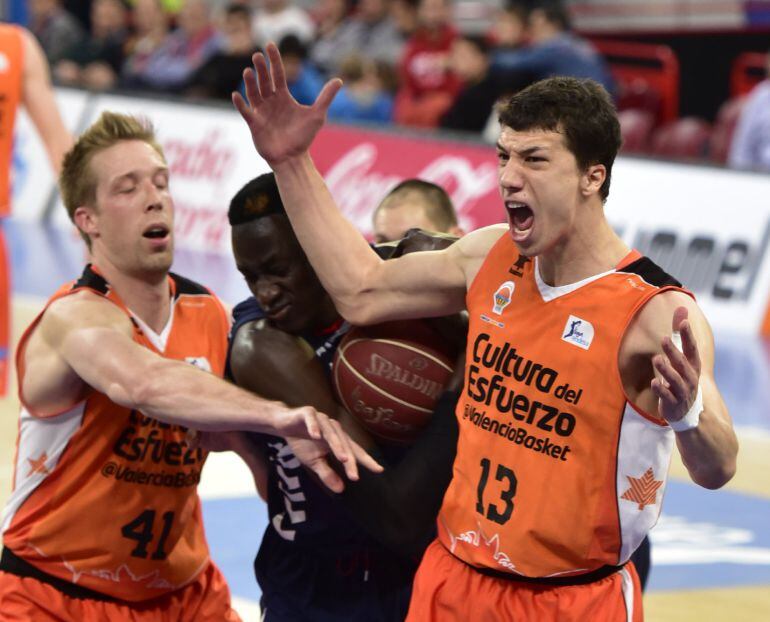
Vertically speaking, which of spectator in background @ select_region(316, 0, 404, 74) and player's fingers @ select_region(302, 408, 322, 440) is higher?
player's fingers @ select_region(302, 408, 322, 440)

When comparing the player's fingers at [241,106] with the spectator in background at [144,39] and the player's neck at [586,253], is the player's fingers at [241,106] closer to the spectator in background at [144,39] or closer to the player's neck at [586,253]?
the player's neck at [586,253]

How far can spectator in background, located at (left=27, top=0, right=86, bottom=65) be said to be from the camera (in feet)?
67.4

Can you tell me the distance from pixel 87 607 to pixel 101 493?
360 millimetres

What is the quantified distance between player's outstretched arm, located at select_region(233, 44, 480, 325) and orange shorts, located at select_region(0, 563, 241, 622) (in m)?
1.17

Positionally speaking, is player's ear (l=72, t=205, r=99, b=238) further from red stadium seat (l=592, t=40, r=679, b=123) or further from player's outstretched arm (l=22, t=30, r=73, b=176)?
red stadium seat (l=592, t=40, r=679, b=123)

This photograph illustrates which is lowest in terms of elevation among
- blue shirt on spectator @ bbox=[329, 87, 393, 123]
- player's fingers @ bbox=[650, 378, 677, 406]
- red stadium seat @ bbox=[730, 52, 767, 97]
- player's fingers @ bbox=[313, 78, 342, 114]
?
blue shirt on spectator @ bbox=[329, 87, 393, 123]

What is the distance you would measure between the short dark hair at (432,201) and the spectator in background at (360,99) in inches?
426

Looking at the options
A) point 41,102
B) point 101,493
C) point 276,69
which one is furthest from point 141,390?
point 41,102

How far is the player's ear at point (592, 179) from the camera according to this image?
12.2 ft

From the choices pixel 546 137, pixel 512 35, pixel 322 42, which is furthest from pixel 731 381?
pixel 322 42

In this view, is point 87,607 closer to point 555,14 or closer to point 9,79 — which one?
point 9,79

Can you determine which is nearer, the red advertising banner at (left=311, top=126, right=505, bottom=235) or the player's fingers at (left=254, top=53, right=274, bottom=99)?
the player's fingers at (left=254, top=53, right=274, bottom=99)

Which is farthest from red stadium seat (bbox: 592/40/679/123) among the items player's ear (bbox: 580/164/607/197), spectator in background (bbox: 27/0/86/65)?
player's ear (bbox: 580/164/607/197)

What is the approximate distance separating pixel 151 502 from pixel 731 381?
23.4 ft
